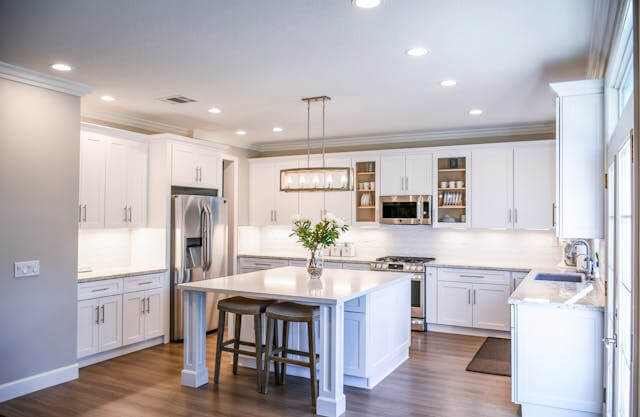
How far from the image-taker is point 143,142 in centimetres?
580

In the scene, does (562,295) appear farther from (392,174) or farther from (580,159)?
(392,174)

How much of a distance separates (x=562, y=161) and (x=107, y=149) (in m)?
4.38

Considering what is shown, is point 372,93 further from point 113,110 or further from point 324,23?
point 113,110

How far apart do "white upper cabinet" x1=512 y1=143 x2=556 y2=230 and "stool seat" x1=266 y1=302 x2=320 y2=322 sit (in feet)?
11.4

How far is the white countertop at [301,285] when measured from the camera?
379cm

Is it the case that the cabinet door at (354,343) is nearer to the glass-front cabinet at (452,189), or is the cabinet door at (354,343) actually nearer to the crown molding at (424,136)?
the glass-front cabinet at (452,189)

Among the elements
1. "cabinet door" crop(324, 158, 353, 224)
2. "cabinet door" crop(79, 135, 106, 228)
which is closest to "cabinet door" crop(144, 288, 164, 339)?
"cabinet door" crop(79, 135, 106, 228)

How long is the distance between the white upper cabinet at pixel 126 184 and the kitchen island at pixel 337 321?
1.66 meters

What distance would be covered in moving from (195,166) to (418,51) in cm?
352

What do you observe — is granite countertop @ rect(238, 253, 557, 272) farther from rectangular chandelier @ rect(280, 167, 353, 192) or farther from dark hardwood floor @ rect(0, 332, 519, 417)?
rectangular chandelier @ rect(280, 167, 353, 192)

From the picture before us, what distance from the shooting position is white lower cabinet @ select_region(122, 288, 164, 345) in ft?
17.3

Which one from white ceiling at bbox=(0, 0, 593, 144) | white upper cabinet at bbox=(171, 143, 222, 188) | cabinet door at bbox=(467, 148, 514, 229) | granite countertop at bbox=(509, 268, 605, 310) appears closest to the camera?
white ceiling at bbox=(0, 0, 593, 144)

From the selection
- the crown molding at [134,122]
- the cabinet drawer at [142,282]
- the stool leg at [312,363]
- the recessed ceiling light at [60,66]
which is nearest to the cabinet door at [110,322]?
the cabinet drawer at [142,282]

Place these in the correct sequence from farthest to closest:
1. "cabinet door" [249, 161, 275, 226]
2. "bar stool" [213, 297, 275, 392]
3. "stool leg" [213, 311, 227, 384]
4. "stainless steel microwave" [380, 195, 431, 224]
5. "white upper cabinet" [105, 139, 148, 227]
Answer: "cabinet door" [249, 161, 275, 226] → "stainless steel microwave" [380, 195, 431, 224] → "white upper cabinet" [105, 139, 148, 227] → "stool leg" [213, 311, 227, 384] → "bar stool" [213, 297, 275, 392]
